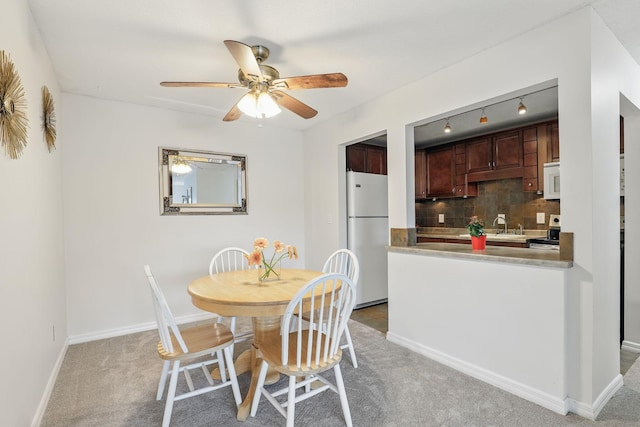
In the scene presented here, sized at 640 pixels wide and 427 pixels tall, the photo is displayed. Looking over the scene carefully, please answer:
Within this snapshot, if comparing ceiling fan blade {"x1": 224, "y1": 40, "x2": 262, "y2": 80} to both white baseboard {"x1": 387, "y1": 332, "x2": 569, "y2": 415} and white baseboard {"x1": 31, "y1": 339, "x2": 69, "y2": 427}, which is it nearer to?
white baseboard {"x1": 31, "y1": 339, "x2": 69, "y2": 427}

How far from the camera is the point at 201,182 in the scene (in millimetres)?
3600

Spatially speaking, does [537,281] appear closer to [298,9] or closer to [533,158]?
[298,9]

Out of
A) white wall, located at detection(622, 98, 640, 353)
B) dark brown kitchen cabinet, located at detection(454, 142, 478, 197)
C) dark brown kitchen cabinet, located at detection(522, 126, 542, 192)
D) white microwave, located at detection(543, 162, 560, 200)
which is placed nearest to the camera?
white wall, located at detection(622, 98, 640, 353)

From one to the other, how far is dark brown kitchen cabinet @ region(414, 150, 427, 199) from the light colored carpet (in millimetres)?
3066

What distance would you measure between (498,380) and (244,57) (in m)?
2.48

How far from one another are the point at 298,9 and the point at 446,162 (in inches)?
141

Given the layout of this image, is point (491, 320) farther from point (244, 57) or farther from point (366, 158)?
point (366, 158)

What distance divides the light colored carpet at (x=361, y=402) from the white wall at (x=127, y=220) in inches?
27.7

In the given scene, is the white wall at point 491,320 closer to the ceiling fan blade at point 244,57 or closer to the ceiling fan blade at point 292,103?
the ceiling fan blade at point 292,103

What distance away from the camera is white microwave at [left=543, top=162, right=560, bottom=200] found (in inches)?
141

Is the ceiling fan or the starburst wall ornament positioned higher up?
the ceiling fan

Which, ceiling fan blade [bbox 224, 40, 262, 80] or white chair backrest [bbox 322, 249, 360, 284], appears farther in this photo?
white chair backrest [bbox 322, 249, 360, 284]

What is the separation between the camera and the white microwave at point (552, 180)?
3.58 m

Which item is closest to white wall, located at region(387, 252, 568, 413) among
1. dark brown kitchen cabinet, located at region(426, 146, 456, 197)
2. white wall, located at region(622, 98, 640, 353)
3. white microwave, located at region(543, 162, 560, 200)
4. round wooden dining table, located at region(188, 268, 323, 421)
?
round wooden dining table, located at region(188, 268, 323, 421)
